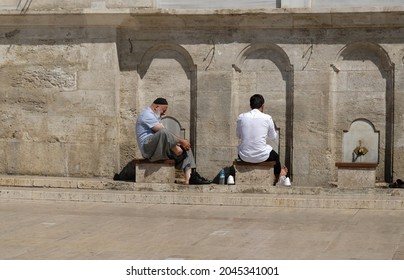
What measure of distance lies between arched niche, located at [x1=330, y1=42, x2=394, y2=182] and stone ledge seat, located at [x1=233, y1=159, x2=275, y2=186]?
228 centimetres

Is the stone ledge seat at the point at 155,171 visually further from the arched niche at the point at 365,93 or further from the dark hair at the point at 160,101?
the arched niche at the point at 365,93

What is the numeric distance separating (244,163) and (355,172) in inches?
67.2

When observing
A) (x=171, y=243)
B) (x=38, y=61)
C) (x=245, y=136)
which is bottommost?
(x=171, y=243)

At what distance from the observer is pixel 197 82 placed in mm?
17406

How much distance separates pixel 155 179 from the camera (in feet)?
51.8

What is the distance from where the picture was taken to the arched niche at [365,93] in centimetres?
1686

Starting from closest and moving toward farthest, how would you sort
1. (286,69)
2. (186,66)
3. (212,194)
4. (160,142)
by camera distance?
1. (212,194)
2. (160,142)
3. (286,69)
4. (186,66)

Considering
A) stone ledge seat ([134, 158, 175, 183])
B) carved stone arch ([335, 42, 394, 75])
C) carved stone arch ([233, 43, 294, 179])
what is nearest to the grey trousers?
stone ledge seat ([134, 158, 175, 183])

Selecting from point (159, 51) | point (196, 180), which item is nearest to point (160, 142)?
point (196, 180)

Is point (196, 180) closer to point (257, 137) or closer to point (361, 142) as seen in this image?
point (257, 137)

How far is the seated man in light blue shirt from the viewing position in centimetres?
1569

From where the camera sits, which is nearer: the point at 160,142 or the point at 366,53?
the point at 160,142

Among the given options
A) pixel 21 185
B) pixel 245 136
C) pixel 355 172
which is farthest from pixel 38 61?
pixel 355 172

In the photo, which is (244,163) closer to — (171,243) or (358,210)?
(358,210)
